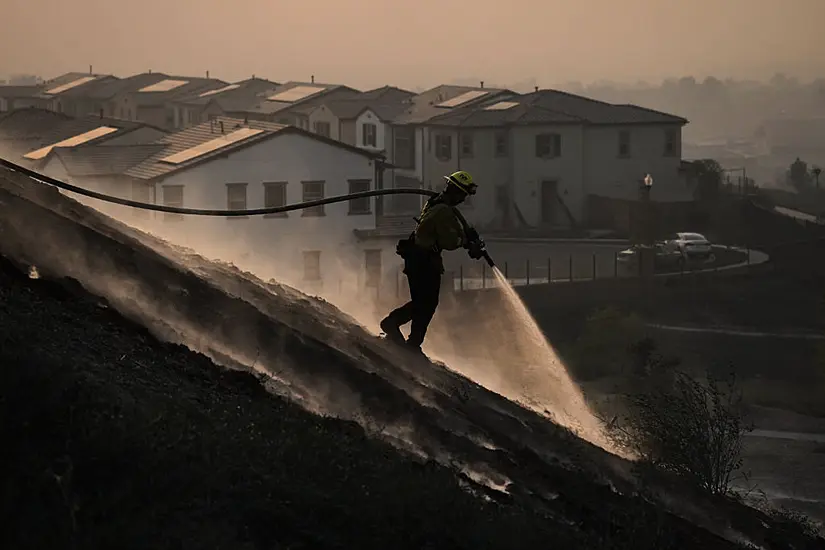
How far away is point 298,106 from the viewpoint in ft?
196

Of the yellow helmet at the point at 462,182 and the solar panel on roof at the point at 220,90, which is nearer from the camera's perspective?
the yellow helmet at the point at 462,182

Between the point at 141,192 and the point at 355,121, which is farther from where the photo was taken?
the point at 355,121

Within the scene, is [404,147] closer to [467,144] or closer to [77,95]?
[467,144]

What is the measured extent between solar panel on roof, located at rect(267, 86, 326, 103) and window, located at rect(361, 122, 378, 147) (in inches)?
282

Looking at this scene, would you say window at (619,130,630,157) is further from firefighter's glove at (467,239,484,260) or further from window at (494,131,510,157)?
firefighter's glove at (467,239,484,260)

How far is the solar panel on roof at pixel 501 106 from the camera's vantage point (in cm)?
5694

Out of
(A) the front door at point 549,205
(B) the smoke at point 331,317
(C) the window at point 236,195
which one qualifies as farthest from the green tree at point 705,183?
(C) the window at point 236,195

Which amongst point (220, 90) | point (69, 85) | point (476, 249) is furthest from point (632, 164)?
point (69, 85)

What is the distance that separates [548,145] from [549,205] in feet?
8.48

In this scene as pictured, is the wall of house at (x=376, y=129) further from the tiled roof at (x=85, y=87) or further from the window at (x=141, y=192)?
the tiled roof at (x=85, y=87)

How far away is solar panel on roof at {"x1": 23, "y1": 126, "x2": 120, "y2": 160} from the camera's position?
138 ft

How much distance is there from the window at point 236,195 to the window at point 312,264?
2434mm

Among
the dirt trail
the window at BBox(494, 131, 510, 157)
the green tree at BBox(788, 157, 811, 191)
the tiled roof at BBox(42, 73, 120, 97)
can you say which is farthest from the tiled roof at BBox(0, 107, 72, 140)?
the green tree at BBox(788, 157, 811, 191)

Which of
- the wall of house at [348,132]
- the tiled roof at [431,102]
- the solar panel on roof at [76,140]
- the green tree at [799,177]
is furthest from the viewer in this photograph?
the green tree at [799,177]
